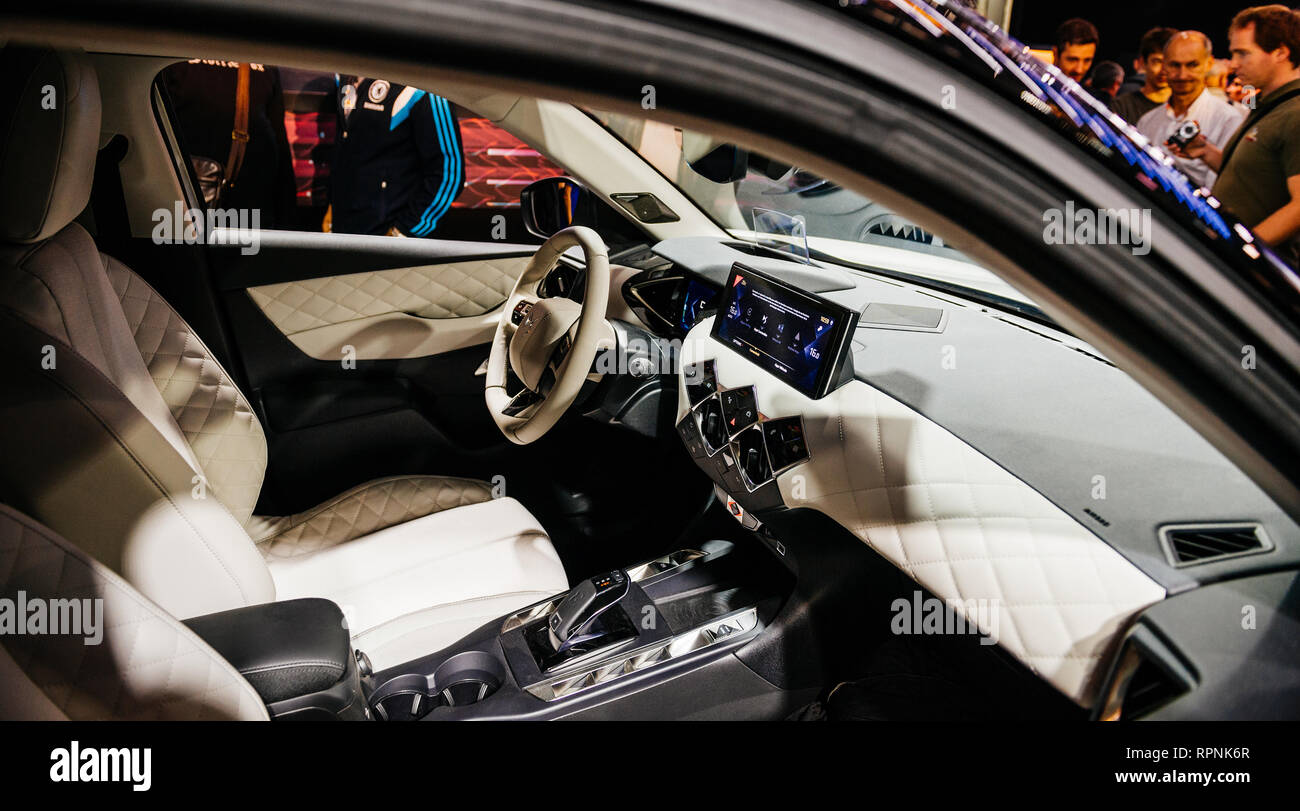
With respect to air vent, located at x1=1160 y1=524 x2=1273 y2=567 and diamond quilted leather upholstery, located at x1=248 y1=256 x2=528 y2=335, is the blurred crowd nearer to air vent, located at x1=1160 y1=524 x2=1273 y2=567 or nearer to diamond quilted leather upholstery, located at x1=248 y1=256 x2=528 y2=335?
air vent, located at x1=1160 y1=524 x2=1273 y2=567

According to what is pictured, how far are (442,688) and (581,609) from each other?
0.29m

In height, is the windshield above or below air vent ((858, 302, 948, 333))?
above

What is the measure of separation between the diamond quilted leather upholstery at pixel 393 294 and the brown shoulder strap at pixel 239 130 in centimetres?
171

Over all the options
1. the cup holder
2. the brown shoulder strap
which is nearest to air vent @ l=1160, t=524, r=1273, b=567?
the cup holder

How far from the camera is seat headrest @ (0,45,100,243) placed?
1.14m

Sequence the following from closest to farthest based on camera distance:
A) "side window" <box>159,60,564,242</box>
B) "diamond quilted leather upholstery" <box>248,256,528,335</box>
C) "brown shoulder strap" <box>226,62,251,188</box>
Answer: "diamond quilted leather upholstery" <box>248,256,528,335</box> < "side window" <box>159,60,564,242</box> < "brown shoulder strap" <box>226,62,251,188</box>

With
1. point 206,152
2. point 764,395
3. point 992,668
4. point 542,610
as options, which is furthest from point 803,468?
point 206,152

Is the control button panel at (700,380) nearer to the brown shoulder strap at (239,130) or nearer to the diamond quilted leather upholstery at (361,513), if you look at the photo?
the diamond quilted leather upholstery at (361,513)

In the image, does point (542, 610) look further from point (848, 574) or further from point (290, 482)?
point (290, 482)

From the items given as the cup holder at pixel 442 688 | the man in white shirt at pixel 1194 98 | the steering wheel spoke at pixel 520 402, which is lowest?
the cup holder at pixel 442 688

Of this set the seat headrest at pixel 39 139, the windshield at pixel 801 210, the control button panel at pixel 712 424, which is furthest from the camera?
the windshield at pixel 801 210

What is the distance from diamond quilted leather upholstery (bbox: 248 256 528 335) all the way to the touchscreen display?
3.92ft

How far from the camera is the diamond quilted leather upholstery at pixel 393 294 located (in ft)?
7.39

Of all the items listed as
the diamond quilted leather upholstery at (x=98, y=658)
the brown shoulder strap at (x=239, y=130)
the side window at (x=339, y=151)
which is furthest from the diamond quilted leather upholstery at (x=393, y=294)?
the brown shoulder strap at (x=239, y=130)
